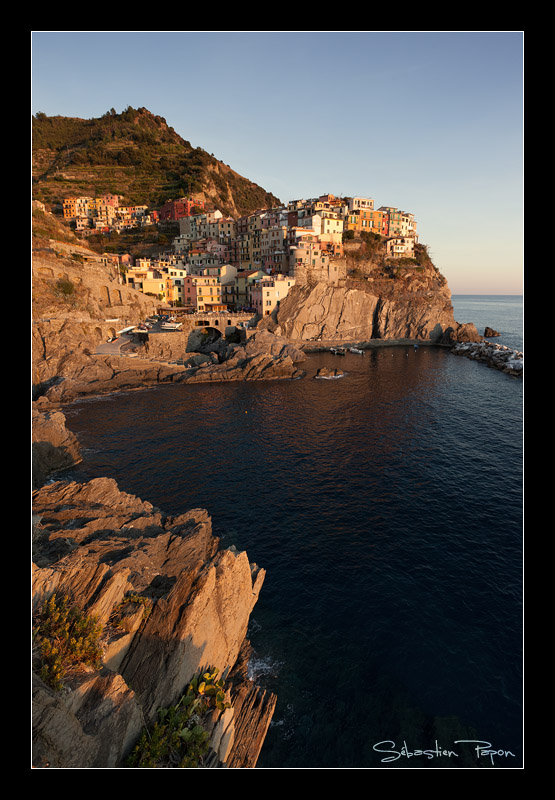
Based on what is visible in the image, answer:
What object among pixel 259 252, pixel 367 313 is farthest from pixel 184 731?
pixel 259 252

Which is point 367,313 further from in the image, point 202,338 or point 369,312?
point 202,338

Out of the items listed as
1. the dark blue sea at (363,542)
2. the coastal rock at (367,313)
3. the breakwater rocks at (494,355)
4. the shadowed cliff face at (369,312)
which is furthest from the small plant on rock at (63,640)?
the shadowed cliff face at (369,312)

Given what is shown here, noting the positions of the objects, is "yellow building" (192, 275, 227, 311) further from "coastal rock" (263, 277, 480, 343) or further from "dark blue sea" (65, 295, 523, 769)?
"dark blue sea" (65, 295, 523, 769)

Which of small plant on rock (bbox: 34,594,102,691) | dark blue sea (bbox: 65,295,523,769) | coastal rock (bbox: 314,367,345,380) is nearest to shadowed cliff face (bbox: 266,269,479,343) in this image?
coastal rock (bbox: 314,367,345,380)

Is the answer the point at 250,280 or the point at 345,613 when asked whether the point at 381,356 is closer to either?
the point at 250,280

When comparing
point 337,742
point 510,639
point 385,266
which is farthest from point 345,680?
point 385,266
